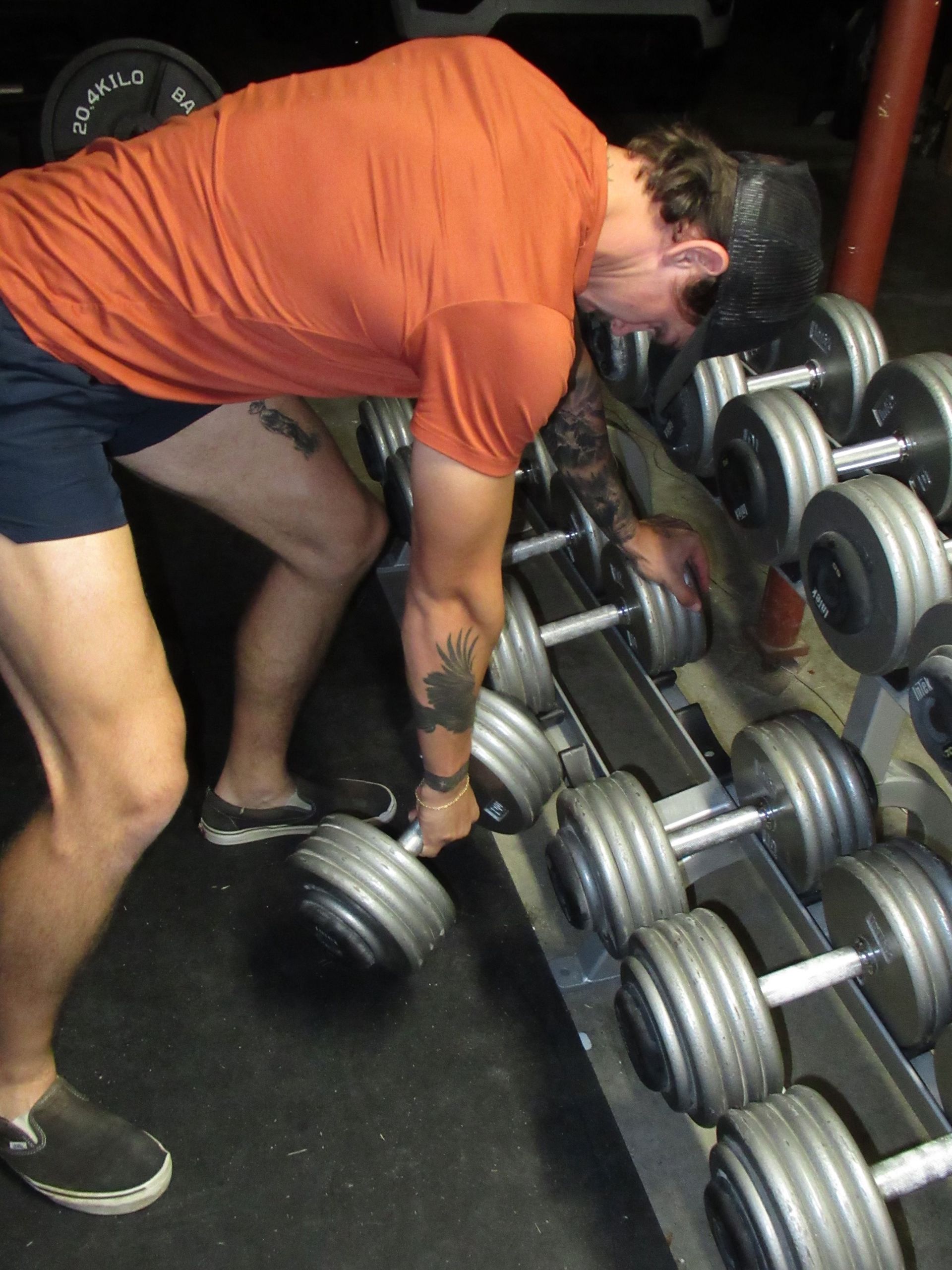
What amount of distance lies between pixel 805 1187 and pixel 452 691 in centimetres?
58

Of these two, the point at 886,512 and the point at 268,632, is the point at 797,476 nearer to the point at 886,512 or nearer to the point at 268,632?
the point at 886,512

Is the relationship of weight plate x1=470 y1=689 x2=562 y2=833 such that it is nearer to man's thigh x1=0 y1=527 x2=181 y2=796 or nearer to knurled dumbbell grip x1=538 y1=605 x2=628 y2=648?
knurled dumbbell grip x1=538 y1=605 x2=628 y2=648

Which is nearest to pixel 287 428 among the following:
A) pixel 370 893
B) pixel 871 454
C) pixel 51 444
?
pixel 51 444

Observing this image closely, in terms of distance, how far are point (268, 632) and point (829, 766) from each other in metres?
0.80

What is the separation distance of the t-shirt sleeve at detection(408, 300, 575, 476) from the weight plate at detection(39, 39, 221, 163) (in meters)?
2.07

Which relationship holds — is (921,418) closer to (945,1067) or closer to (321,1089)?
(945,1067)

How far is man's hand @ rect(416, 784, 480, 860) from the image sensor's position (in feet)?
4.10

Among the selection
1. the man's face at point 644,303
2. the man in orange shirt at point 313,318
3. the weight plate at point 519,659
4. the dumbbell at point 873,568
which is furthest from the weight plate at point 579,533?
the man's face at point 644,303

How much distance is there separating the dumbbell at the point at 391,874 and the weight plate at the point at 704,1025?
1.05 feet

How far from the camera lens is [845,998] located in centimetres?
125

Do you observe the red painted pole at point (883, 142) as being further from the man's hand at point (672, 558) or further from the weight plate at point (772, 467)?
the man's hand at point (672, 558)

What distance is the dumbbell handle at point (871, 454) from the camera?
1.49 m

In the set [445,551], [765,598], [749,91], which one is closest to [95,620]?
Answer: [445,551]

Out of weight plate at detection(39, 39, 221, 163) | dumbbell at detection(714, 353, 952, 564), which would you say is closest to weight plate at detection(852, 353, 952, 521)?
dumbbell at detection(714, 353, 952, 564)
